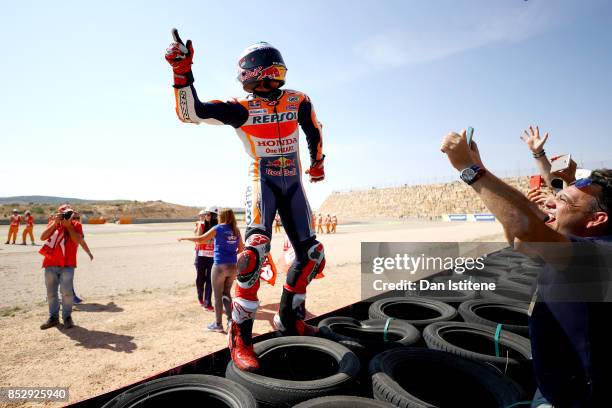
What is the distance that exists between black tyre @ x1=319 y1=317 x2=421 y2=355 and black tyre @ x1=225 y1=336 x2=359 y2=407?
35cm

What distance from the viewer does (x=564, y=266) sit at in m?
1.53

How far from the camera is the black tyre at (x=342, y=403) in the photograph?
7.09ft

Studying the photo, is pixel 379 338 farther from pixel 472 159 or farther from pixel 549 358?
pixel 472 159

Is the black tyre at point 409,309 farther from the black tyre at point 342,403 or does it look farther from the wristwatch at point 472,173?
the wristwatch at point 472,173

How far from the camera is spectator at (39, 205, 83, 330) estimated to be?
5637 mm

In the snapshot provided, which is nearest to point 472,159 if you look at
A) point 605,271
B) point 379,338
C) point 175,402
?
point 605,271

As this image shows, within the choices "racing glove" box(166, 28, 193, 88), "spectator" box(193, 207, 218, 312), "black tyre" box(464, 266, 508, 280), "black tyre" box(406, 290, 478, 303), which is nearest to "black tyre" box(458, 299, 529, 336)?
"black tyre" box(406, 290, 478, 303)

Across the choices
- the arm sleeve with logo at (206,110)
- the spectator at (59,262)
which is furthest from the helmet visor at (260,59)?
the spectator at (59,262)

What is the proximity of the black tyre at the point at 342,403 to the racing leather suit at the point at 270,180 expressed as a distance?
104 cm

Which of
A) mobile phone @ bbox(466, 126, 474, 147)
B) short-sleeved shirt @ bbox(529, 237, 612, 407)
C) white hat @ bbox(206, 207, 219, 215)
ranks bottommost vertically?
short-sleeved shirt @ bbox(529, 237, 612, 407)

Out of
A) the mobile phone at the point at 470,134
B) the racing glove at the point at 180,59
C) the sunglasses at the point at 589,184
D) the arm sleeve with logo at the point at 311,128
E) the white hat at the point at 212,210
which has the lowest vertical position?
the white hat at the point at 212,210

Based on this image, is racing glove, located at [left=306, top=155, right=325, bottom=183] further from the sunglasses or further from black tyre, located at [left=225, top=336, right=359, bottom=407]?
the sunglasses

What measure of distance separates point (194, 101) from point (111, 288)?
23.4 ft

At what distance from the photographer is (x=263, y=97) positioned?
3.41m
